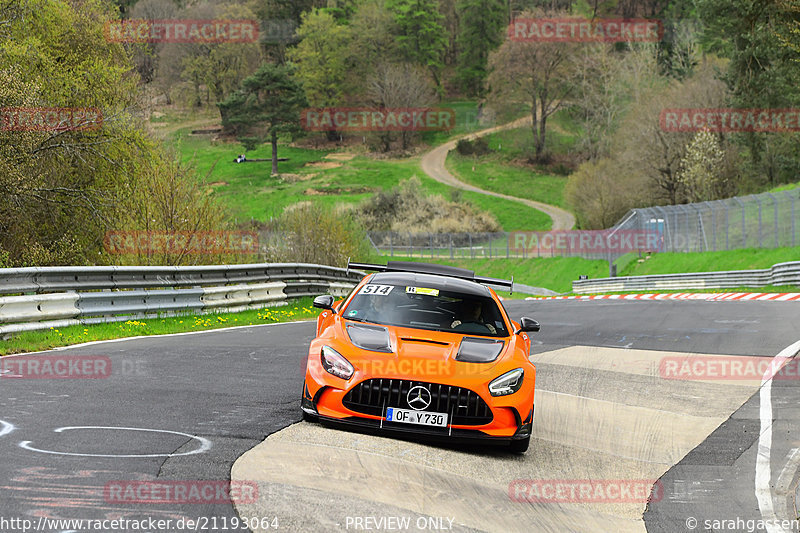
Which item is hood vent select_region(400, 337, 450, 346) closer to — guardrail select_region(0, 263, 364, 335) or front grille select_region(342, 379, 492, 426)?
front grille select_region(342, 379, 492, 426)

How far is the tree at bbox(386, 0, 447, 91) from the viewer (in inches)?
5472

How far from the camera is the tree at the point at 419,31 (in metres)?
139

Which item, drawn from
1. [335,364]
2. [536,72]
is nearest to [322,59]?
[536,72]

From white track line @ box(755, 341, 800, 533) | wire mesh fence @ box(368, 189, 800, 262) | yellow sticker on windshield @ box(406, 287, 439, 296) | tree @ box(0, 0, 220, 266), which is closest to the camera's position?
white track line @ box(755, 341, 800, 533)

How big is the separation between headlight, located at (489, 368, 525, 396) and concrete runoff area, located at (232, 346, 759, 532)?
0.55 meters

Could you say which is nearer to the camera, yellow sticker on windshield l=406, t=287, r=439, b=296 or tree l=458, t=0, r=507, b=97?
yellow sticker on windshield l=406, t=287, r=439, b=296

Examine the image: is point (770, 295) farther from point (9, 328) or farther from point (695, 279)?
point (9, 328)

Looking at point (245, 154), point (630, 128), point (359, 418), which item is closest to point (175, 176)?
point (359, 418)

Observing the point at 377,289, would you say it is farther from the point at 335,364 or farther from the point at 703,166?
the point at 703,166

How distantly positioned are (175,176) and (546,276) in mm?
41884

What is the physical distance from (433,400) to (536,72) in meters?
111

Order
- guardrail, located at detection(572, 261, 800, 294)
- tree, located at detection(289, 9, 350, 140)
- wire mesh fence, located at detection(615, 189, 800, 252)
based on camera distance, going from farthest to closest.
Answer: tree, located at detection(289, 9, 350, 140) → wire mesh fence, located at detection(615, 189, 800, 252) → guardrail, located at detection(572, 261, 800, 294)

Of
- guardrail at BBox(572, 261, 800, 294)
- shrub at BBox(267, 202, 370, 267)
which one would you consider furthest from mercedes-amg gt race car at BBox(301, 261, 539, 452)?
guardrail at BBox(572, 261, 800, 294)

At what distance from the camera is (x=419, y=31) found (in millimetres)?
139750
